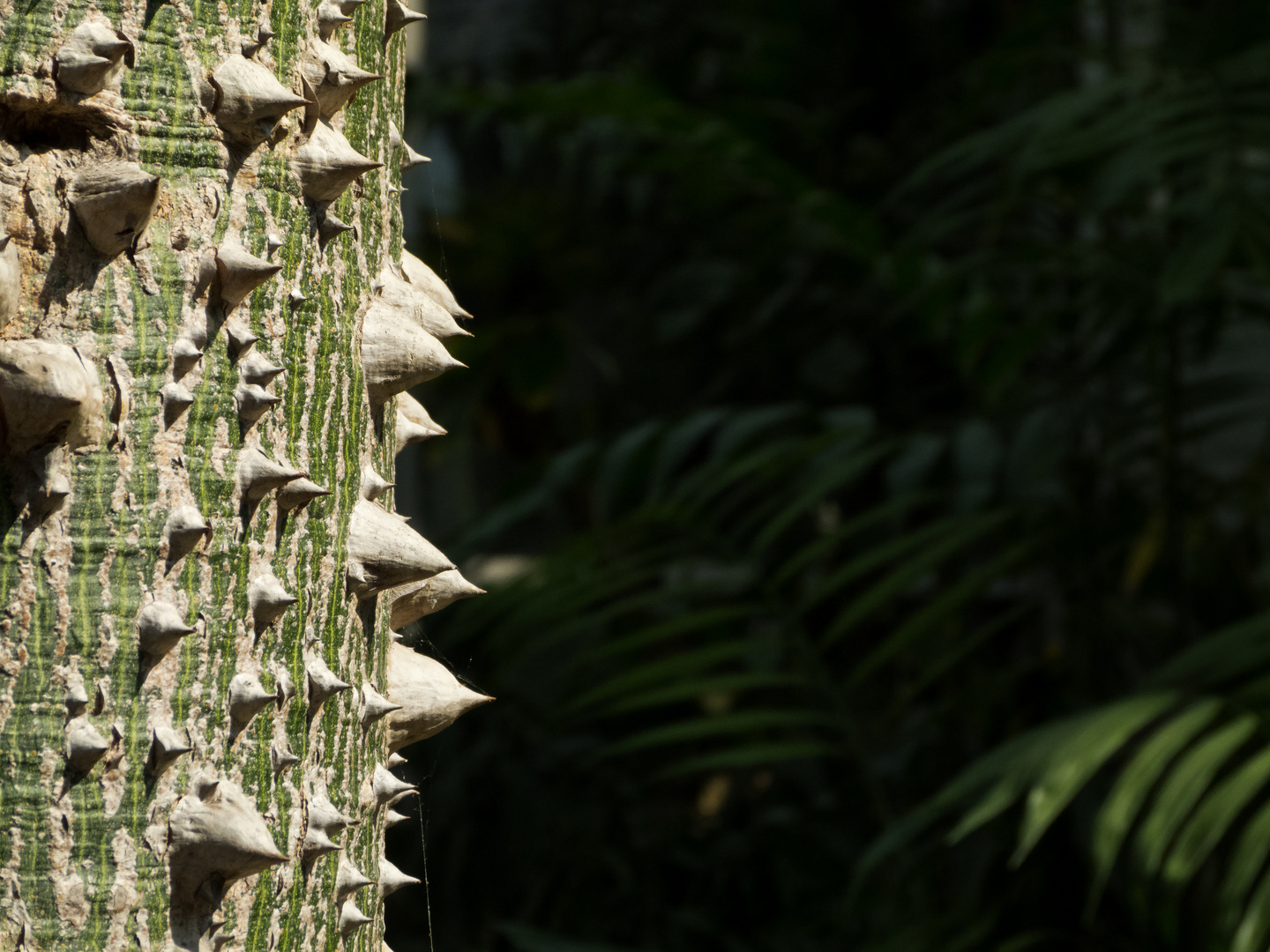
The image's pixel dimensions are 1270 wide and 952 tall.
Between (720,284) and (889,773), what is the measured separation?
836 millimetres

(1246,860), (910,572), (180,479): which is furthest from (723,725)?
(180,479)

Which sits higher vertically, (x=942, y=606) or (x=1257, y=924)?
(x=942, y=606)

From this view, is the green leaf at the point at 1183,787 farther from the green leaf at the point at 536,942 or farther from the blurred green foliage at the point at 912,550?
the green leaf at the point at 536,942

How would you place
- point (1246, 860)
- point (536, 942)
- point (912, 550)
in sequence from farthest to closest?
point (912, 550) → point (536, 942) → point (1246, 860)

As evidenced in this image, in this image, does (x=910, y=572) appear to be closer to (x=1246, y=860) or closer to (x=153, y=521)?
(x=1246, y=860)

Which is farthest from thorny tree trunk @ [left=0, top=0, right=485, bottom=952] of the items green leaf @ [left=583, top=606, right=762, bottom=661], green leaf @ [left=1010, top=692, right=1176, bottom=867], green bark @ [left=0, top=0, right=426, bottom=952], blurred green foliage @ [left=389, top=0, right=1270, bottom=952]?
green leaf @ [left=583, top=606, right=762, bottom=661]

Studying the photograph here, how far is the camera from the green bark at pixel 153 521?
0.83 ft

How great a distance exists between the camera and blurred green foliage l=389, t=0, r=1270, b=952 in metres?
1.02

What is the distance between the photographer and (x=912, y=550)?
1.41m

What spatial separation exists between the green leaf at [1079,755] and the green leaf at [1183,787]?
4cm

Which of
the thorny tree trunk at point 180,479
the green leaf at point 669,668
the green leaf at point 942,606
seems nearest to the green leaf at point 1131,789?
the green leaf at point 942,606

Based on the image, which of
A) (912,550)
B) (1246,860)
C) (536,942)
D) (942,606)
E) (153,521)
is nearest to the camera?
(153,521)

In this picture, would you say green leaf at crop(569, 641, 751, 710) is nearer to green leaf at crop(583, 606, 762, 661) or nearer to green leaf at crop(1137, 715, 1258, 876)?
green leaf at crop(583, 606, 762, 661)

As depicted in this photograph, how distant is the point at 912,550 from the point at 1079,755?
611mm
